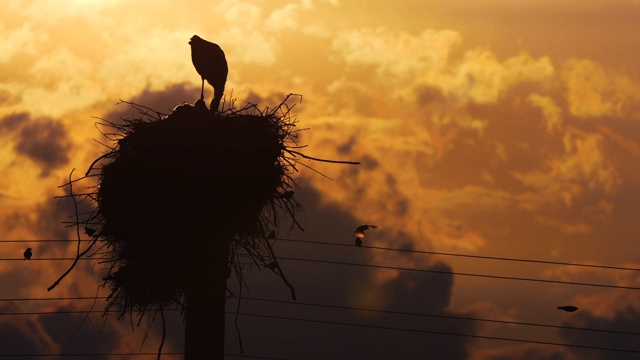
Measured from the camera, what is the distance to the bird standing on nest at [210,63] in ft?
39.1

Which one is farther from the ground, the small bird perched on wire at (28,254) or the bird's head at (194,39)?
the bird's head at (194,39)

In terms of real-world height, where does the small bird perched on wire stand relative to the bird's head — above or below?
below

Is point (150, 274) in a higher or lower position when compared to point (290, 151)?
lower

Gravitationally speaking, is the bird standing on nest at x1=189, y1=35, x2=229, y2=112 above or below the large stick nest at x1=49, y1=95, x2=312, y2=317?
Answer: above

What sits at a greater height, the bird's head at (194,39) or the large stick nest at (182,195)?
the bird's head at (194,39)

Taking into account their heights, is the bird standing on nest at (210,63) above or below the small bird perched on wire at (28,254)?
above

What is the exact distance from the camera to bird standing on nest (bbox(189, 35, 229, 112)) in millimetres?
11906

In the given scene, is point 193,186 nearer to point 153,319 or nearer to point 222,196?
point 222,196

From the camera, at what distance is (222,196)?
9656 millimetres

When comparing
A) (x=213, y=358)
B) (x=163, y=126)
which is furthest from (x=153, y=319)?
(x=163, y=126)

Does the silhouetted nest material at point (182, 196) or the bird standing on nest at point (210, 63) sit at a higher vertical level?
the bird standing on nest at point (210, 63)

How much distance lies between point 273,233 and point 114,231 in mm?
1699

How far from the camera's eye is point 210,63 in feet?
39.4

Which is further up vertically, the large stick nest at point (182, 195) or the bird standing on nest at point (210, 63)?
the bird standing on nest at point (210, 63)
